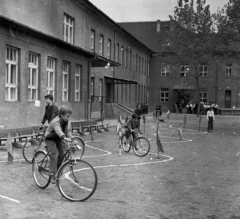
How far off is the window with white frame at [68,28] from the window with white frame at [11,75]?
8.65 m

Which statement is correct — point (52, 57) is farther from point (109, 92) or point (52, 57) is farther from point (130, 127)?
point (109, 92)

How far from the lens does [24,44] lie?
65.3 ft

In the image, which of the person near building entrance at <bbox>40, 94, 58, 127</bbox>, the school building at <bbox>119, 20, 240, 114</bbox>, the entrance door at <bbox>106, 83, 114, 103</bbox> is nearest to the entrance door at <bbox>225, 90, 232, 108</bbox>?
the school building at <bbox>119, 20, 240, 114</bbox>

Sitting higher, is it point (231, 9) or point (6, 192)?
point (231, 9)

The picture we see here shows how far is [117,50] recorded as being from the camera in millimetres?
44156

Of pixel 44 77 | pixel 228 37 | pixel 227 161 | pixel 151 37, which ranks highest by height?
pixel 151 37

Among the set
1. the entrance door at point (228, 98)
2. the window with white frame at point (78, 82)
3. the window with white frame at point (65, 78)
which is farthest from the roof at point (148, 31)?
the window with white frame at point (65, 78)

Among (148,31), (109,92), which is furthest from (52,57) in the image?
(148,31)

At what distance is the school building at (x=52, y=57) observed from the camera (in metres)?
19.0

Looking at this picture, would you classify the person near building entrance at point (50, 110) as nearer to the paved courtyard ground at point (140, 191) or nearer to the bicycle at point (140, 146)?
the paved courtyard ground at point (140, 191)

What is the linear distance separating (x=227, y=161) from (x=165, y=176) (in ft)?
11.5

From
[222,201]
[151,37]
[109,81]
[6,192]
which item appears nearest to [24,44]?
[6,192]

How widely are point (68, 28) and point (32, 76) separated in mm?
8067

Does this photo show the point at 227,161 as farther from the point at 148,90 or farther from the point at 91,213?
the point at 148,90
